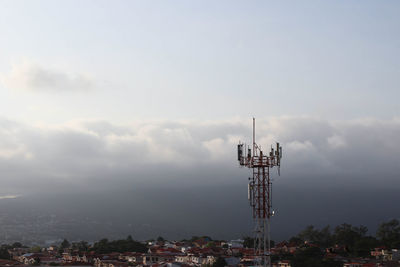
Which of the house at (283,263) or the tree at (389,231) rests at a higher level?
the tree at (389,231)

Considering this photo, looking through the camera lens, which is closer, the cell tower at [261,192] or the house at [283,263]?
the cell tower at [261,192]

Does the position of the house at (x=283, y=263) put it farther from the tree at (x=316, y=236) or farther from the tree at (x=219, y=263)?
the tree at (x=316, y=236)

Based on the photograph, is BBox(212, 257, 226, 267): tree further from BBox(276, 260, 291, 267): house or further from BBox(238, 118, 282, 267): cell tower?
BBox(238, 118, 282, 267): cell tower

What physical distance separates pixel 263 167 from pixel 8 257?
7528cm

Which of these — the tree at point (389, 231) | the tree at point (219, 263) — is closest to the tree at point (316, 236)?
the tree at point (389, 231)

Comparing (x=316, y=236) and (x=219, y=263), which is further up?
(x=316, y=236)

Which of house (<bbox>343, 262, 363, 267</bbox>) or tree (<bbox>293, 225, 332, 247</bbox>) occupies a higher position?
tree (<bbox>293, 225, 332, 247</bbox>)

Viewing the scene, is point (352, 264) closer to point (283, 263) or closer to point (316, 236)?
point (283, 263)

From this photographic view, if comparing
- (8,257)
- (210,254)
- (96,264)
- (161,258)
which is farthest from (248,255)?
(8,257)

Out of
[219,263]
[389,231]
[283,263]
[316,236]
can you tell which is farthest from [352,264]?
[316,236]

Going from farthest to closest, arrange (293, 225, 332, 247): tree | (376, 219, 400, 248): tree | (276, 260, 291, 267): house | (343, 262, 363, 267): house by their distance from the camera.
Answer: (293, 225, 332, 247): tree → (376, 219, 400, 248): tree → (276, 260, 291, 267): house → (343, 262, 363, 267): house

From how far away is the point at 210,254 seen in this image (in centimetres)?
8550

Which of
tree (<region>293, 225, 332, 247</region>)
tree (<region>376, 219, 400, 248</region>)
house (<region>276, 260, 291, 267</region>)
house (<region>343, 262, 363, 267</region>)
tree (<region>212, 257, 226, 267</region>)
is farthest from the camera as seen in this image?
tree (<region>293, 225, 332, 247</region>)

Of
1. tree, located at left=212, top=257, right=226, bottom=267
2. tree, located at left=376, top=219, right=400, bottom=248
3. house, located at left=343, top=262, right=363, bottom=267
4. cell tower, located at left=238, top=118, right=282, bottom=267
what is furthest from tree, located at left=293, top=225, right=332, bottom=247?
cell tower, located at left=238, top=118, right=282, bottom=267
